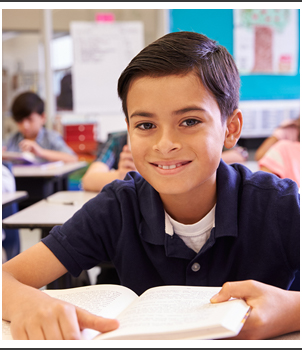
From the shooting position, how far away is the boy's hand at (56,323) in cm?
67

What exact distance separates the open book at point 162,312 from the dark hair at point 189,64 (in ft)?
1.49

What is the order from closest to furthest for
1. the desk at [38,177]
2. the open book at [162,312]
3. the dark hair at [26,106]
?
1. the open book at [162,312]
2. the desk at [38,177]
3. the dark hair at [26,106]

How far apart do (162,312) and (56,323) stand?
0.18 m

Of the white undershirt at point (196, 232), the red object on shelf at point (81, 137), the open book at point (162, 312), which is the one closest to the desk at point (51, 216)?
the white undershirt at point (196, 232)

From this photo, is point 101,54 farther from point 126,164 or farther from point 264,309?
point 264,309

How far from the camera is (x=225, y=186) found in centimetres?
102

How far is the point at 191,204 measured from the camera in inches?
41.8

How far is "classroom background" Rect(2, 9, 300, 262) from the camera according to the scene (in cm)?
461

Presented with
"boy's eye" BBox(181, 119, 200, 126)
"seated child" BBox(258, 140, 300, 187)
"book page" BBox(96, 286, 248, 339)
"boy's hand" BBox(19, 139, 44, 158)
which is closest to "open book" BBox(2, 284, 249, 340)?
"book page" BBox(96, 286, 248, 339)

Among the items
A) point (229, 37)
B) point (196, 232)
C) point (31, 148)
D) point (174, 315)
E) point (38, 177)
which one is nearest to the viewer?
point (174, 315)

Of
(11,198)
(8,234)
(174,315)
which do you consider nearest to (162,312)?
(174,315)

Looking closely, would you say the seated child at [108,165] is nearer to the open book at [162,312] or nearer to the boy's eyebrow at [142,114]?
the boy's eyebrow at [142,114]

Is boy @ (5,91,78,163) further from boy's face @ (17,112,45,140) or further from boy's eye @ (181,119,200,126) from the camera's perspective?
boy's eye @ (181,119,200,126)

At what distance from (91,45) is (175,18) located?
3.24ft
